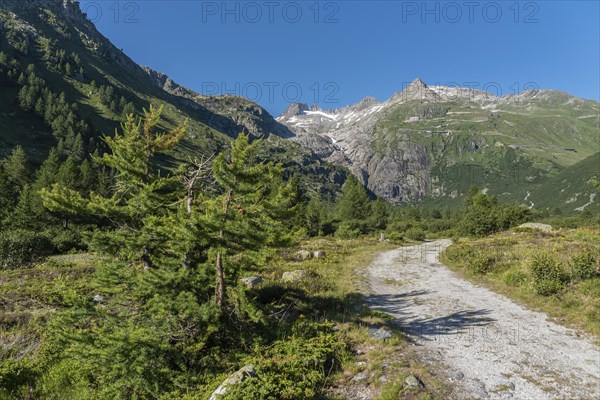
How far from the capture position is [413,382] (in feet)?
25.6

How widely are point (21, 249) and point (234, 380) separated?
3111 cm

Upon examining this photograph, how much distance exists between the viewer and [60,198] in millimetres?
9797

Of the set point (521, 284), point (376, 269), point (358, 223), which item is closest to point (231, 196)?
point (521, 284)

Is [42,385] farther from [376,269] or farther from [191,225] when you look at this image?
[376,269]

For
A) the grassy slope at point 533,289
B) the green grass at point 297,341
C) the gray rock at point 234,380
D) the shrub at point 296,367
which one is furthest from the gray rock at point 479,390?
the grassy slope at point 533,289

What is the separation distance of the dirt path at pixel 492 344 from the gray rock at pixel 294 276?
4.24m

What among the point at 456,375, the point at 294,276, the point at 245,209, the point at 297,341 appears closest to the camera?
the point at 456,375

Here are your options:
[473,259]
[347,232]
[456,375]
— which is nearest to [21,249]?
[456,375]

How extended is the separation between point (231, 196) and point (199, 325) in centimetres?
402

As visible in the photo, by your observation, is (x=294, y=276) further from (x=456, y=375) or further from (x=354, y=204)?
(x=354, y=204)

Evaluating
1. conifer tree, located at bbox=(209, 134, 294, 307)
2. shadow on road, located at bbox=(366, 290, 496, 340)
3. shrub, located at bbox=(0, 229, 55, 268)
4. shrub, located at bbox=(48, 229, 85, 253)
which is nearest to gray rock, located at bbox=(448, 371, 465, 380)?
shadow on road, located at bbox=(366, 290, 496, 340)

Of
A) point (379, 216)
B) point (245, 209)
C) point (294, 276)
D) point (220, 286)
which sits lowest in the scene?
point (294, 276)

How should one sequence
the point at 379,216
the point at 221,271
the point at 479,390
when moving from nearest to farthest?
1. the point at 479,390
2. the point at 221,271
3. the point at 379,216

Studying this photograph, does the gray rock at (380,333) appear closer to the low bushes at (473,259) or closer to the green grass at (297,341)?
the green grass at (297,341)
